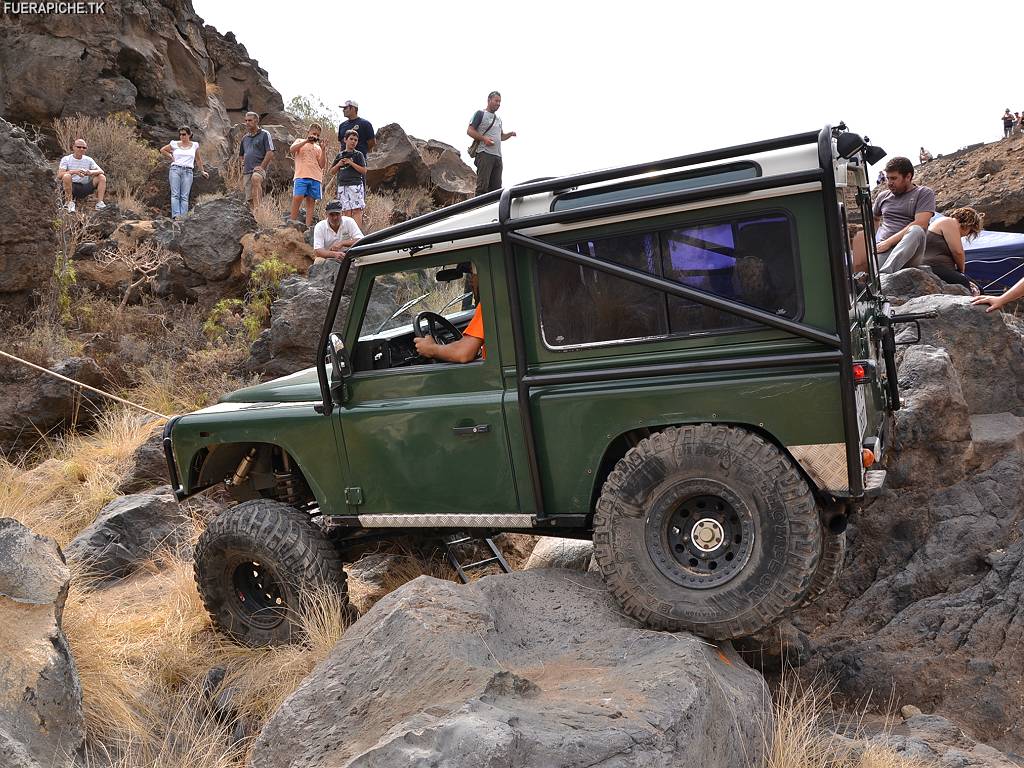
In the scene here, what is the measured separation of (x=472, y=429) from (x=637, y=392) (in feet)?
2.90

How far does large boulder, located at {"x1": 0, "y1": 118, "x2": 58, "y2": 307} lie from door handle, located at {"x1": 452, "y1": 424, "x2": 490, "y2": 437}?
8267 mm

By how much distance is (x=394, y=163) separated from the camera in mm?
17453

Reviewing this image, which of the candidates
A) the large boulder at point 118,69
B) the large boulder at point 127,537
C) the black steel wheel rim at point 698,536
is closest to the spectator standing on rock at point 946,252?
the black steel wheel rim at point 698,536

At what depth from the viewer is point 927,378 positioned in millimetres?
5645

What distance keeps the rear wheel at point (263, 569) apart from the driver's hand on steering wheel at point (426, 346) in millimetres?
1266

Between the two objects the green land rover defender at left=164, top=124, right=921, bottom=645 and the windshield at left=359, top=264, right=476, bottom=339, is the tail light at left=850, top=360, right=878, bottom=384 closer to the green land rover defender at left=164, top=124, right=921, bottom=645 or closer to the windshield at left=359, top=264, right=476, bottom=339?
the green land rover defender at left=164, top=124, right=921, bottom=645

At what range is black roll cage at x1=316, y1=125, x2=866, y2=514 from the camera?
12.4 feet

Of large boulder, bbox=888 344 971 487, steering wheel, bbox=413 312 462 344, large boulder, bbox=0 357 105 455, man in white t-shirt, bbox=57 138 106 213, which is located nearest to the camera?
steering wheel, bbox=413 312 462 344

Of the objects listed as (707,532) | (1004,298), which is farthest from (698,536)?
(1004,298)

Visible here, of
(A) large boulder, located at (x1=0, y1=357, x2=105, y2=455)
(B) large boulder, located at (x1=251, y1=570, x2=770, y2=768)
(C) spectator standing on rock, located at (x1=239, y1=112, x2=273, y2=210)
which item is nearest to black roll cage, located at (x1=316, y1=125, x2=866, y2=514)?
(B) large boulder, located at (x1=251, y1=570, x2=770, y2=768)

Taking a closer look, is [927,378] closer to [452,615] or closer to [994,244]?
[452,615]

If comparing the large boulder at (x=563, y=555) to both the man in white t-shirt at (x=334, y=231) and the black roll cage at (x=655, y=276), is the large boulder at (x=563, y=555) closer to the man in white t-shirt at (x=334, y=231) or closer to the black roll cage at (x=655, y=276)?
the black roll cage at (x=655, y=276)

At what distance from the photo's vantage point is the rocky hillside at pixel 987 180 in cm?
2016

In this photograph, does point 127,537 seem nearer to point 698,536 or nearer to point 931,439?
point 698,536
